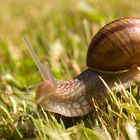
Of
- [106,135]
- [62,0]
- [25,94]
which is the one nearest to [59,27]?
[62,0]

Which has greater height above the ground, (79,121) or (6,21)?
(6,21)

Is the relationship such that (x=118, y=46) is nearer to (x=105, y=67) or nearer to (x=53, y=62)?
(x=105, y=67)

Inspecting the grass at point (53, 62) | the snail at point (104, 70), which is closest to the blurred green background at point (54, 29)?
the grass at point (53, 62)

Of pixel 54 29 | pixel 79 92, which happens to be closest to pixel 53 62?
pixel 54 29

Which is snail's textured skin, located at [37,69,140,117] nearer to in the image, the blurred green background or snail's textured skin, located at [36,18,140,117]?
snail's textured skin, located at [36,18,140,117]

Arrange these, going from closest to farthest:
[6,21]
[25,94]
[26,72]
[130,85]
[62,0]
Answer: [130,85] < [25,94] < [26,72] < [6,21] < [62,0]

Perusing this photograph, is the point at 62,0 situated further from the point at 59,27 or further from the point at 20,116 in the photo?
the point at 20,116

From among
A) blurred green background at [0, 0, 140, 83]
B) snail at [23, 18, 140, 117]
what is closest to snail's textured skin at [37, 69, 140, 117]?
snail at [23, 18, 140, 117]

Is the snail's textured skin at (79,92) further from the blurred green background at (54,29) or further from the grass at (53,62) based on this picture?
the blurred green background at (54,29)
